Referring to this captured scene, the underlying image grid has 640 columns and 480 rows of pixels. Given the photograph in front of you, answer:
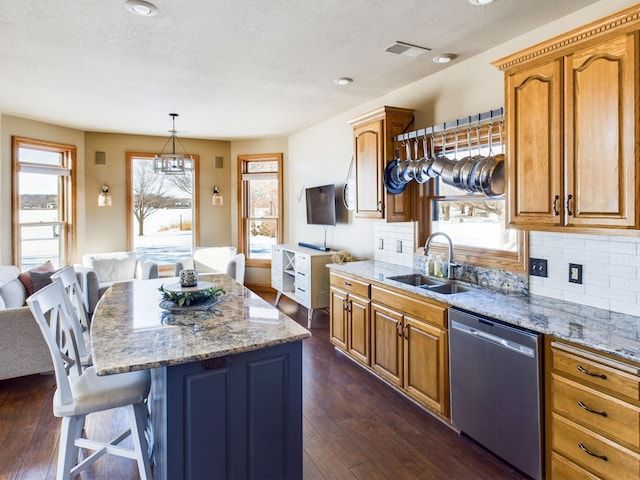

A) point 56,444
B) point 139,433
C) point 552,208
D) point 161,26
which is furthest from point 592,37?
point 56,444

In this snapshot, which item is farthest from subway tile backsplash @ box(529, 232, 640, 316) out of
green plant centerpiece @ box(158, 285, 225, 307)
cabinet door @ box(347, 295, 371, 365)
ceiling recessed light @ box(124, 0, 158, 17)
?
ceiling recessed light @ box(124, 0, 158, 17)

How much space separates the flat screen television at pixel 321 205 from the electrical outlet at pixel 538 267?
2.77 metres

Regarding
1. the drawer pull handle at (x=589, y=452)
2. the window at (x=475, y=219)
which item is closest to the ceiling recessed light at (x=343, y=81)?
the window at (x=475, y=219)

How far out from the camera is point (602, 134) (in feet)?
6.26

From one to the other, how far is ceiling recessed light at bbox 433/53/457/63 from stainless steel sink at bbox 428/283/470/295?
1.81 metres

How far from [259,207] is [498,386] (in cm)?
541

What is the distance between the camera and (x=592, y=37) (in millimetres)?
1926

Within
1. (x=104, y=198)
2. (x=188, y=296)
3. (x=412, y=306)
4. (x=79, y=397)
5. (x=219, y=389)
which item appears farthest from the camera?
(x=104, y=198)

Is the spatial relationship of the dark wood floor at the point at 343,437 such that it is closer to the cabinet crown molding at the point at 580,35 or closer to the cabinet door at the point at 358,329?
the cabinet door at the point at 358,329

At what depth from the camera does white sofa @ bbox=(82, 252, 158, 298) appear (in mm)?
5477

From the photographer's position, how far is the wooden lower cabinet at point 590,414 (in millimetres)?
1622

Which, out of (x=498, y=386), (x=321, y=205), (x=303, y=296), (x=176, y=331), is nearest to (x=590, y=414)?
(x=498, y=386)

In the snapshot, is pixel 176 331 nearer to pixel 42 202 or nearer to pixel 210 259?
pixel 210 259

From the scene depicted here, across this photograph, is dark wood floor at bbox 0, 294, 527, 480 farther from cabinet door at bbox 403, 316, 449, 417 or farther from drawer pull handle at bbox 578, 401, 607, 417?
drawer pull handle at bbox 578, 401, 607, 417
